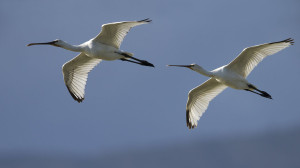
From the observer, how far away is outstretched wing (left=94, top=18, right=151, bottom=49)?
16.2 metres

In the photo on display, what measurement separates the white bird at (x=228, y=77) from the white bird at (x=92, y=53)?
1.51 m

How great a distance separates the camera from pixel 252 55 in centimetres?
1661

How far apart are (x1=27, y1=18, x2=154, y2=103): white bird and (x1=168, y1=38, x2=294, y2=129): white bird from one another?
4.95 feet

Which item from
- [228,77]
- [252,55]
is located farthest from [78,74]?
[252,55]

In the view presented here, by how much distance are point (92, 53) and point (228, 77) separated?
3.20m

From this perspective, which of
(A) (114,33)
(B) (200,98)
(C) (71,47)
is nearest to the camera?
(A) (114,33)

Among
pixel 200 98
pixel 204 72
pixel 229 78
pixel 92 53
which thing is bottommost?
pixel 229 78

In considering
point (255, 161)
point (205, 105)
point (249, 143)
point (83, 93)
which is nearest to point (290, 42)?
point (205, 105)

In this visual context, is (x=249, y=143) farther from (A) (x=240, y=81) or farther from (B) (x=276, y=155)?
(A) (x=240, y=81)

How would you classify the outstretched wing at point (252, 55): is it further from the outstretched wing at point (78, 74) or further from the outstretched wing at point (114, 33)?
the outstretched wing at point (78, 74)

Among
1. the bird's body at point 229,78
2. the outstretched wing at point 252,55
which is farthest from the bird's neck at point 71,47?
the outstretched wing at point 252,55

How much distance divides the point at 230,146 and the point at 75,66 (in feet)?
375

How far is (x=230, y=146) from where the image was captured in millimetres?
130625

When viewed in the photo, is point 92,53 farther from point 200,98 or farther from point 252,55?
point 252,55
